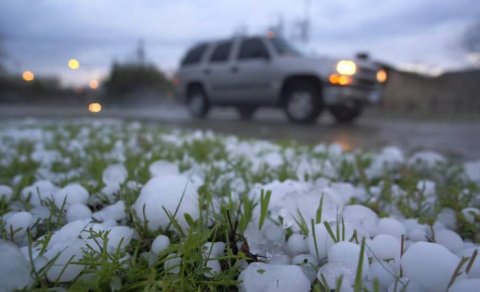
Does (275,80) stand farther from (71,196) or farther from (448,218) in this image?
(71,196)

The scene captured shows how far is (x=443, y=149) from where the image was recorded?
9.66 feet

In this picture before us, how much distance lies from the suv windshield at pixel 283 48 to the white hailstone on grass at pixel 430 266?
19.7 feet

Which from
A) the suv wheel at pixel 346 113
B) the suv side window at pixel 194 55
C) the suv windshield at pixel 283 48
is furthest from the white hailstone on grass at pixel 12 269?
the suv side window at pixel 194 55

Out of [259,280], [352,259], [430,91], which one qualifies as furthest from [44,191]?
[430,91]

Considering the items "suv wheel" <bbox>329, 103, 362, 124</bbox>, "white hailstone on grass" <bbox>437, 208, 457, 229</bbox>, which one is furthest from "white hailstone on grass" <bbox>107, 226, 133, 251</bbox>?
"suv wheel" <bbox>329, 103, 362, 124</bbox>

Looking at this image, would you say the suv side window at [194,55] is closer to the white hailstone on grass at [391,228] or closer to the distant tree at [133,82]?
the white hailstone on grass at [391,228]

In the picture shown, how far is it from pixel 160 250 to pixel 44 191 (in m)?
0.60

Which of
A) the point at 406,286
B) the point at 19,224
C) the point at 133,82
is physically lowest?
the point at 406,286

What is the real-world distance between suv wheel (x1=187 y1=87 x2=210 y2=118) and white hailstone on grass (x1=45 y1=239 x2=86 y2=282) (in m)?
7.26

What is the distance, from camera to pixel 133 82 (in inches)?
731

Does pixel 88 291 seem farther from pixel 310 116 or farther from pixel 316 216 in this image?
pixel 310 116

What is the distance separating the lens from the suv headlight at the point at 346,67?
222 inches

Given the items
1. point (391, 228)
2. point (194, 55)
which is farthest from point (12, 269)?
point (194, 55)

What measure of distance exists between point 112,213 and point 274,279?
1.68 ft
